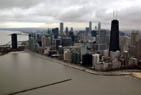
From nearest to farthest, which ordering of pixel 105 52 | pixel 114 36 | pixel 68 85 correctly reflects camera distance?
pixel 68 85 < pixel 105 52 < pixel 114 36

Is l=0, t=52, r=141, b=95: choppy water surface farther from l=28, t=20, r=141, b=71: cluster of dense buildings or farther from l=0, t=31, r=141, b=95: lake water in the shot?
l=28, t=20, r=141, b=71: cluster of dense buildings

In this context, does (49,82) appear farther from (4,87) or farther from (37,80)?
(4,87)

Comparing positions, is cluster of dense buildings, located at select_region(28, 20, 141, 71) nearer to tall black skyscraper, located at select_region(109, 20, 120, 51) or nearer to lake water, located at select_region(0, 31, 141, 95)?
tall black skyscraper, located at select_region(109, 20, 120, 51)

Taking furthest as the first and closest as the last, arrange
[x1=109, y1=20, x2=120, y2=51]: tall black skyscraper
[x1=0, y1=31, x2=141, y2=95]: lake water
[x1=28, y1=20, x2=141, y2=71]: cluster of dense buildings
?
1. [x1=109, y1=20, x2=120, y2=51]: tall black skyscraper
2. [x1=28, y1=20, x2=141, y2=71]: cluster of dense buildings
3. [x1=0, y1=31, x2=141, y2=95]: lake water

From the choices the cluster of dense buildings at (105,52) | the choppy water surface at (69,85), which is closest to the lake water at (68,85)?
the choppy water surface at (69,85)

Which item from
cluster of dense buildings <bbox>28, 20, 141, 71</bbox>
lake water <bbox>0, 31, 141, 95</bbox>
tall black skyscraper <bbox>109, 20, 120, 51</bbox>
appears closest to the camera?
lake water <bbox>0, 31, 141, 95</bbox>

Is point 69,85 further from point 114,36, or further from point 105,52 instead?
point 114,36

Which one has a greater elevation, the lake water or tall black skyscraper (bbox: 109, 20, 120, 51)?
tall black skyscraper (bbox: 109, 20, 120, 51)

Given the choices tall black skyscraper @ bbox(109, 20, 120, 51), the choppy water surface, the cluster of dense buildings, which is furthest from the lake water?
tall black skyscraper @ bbox(109, 20, 120, 51)

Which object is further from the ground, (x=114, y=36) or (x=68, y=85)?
(x=114, y=36)

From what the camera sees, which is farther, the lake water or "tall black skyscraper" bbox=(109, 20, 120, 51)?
"tall black skyscraper" bbox=(109, 20, 120, 51)

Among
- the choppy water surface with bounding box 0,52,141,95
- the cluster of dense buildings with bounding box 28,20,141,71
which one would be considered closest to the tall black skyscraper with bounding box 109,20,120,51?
the cluster of dense buildings with bounding box 28,20,141,71

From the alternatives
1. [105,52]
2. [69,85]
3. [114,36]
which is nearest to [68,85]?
[69,85]
